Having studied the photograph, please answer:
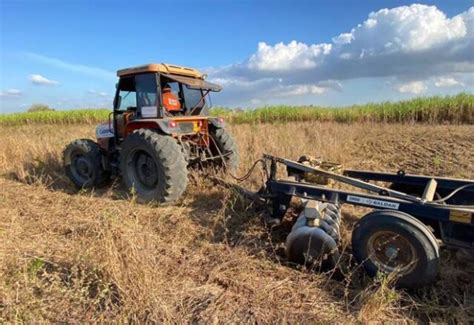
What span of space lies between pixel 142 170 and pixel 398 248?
12.2ft

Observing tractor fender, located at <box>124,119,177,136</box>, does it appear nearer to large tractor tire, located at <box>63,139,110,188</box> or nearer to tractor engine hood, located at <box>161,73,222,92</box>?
tractor engine hood, located at <box>161,73,222,92</box>

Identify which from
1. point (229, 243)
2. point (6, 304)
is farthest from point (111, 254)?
point (229, 243)

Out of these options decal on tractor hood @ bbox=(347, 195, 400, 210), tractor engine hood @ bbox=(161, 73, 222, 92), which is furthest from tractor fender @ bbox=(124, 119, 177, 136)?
decal on tractor hood @ bbox=(347, 195, 400, 210)

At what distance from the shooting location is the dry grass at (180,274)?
2420 mm

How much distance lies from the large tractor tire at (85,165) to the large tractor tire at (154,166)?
853 mm

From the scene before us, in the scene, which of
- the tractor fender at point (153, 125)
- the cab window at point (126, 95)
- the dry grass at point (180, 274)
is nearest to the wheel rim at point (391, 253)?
the dry grass at point (180, 274)

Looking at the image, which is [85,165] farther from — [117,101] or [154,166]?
[154,166]

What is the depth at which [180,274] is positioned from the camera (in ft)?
9.75

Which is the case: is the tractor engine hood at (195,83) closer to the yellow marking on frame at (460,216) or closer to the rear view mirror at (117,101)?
the rear view mirror at (117,101)

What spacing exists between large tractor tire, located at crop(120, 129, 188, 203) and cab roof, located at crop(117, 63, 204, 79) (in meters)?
0.93

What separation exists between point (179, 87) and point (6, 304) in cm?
399

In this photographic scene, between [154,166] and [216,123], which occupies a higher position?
[216,123]

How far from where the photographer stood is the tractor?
15.6 ft

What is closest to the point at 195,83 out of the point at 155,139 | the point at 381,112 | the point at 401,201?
the point at 155,139
